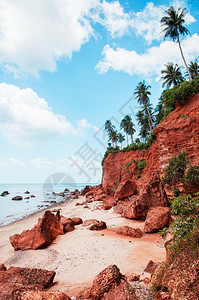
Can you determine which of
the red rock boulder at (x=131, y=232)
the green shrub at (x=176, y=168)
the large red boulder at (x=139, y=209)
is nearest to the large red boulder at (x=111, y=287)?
the red rock boulder at (x=131, y=232)

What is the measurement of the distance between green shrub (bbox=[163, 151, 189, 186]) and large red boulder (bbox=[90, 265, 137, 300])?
9.92 m

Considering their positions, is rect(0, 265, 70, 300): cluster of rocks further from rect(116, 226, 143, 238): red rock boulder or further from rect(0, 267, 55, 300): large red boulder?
rect(116, 226, 143, 238): red rock boulder

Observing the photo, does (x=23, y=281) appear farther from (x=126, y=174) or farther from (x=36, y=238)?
(x=126, y=174)

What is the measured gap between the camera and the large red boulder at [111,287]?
263cm

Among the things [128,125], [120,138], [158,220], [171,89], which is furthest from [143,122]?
[158,220]

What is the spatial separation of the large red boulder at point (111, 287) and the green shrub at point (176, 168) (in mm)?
9921

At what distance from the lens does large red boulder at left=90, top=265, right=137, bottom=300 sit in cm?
263

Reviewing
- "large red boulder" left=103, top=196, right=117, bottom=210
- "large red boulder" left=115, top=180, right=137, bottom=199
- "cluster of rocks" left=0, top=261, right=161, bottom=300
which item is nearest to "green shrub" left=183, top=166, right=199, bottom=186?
"large red boulder" left=115, top=180, right=137, bottom=199

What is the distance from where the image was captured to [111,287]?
2908mm

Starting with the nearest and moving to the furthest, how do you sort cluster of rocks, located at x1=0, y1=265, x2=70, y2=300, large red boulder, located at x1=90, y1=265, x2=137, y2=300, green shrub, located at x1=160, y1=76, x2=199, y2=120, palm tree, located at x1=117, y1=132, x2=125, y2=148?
large red boulder, located at x1=90, y1=265, x2=137, y2=300
cluster of rocks, located at x1=0, y1=265, x2=70, y2=300
green shrub, located at x1=160, y1=76, x2=199, y2=120
palm tree, located at x1=117, y1=132, x2=125, y2=148

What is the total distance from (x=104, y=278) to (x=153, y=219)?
5.70m

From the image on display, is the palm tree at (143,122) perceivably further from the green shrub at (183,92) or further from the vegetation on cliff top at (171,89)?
the green shrub at (183,92)

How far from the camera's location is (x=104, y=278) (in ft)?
9.96

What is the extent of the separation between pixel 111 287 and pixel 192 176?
9.78 metres
